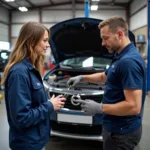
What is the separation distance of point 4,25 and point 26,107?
61.9ft

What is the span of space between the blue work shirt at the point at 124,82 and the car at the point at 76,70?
1.32m

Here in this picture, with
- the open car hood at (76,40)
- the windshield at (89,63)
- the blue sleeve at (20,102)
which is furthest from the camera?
the windshield at (89,63)

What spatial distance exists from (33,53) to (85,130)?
2.01 meters

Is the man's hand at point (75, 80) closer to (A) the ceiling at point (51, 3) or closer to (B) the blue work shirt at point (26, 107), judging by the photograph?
(B) the blue work shirt at point (26, 107)

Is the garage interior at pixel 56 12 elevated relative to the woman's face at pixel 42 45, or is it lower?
elevated

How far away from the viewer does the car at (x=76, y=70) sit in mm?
3162

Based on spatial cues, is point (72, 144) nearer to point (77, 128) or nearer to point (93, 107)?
point (77, 128)

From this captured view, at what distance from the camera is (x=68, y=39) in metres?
4.04

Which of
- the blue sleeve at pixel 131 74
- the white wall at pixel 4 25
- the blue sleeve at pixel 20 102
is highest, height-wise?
the white wall at pixel 4 25

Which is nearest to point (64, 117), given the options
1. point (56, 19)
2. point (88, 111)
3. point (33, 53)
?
point (88, 111)

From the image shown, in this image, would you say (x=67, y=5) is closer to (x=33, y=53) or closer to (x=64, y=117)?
(x=64, y=117)

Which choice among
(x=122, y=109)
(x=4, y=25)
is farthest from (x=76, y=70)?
(x=4, y=25)

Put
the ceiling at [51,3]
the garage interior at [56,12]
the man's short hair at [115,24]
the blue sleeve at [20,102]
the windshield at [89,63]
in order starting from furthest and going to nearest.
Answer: the ceiling at [51,3] < the garage interior at [56,12] < the windshield at [89,63] < the man's short hair at [115,24] < the blue sleeve at [20,102]

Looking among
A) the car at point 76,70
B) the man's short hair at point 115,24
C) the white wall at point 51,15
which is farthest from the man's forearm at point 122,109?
the white wall at point 51,15
